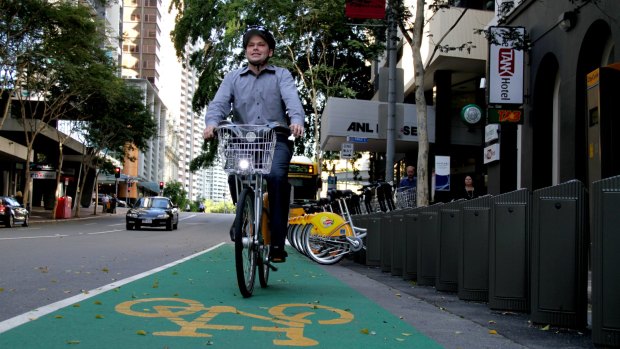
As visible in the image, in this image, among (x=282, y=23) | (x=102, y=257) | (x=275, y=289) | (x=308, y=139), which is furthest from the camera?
(x=308, y=139)

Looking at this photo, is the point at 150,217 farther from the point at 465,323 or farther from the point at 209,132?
the point at 465,323

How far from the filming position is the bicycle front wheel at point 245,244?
5.73 metres

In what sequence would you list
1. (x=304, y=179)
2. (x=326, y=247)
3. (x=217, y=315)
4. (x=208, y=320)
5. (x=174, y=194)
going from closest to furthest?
(x=208, y=320) → (x=217, y=315) → (x=326, y=247) → (x=304, y=179) → (x=174, y=194)

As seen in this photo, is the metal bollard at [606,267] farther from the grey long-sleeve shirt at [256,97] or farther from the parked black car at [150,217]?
the parked black car at [150,217]

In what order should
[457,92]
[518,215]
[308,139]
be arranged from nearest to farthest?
[518,215] → [457,92] → [308,139]

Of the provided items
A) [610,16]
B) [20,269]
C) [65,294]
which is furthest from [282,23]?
[65,294]

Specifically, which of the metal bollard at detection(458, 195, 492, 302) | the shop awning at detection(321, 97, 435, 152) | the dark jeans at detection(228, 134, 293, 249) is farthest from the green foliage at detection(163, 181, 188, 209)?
the dark jeans at detection(228, 134, 293, 249)

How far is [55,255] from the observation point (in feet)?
39.1

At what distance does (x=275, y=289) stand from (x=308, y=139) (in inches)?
1159

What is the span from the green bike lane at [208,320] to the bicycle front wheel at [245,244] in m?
0.16

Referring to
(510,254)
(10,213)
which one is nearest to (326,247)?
(510,254)

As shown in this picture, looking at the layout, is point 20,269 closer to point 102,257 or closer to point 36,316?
point 102,257

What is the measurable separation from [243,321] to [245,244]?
1.13 m

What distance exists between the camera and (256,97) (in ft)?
21.1
